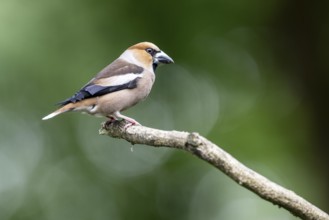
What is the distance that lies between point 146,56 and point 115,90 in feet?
2.19

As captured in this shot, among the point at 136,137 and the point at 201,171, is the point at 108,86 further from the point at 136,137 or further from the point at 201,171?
the point at 201,171

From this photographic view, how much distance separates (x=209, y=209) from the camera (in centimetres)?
1002

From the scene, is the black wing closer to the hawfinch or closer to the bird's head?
the hawfinch

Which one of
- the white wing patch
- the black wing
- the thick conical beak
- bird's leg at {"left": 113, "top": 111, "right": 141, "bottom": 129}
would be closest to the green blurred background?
the thick conical beak

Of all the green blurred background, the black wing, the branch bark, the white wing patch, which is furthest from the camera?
the green blurred background

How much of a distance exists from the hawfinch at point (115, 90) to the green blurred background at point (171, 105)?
9.04 ft

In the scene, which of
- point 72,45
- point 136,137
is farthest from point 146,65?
point 72,45

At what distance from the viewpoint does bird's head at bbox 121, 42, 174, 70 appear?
5.52 m

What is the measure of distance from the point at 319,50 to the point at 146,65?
375 centimetres

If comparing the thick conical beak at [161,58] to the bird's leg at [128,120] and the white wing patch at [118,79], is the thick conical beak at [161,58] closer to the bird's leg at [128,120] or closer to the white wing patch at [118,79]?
the white wing patch at [118,79]

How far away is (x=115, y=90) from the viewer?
5023mm

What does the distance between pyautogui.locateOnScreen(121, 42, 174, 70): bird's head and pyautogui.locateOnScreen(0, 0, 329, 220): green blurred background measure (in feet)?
8.26

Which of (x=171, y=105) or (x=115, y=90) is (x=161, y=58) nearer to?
(x=115, y=90)

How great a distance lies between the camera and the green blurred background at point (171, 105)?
835cm
